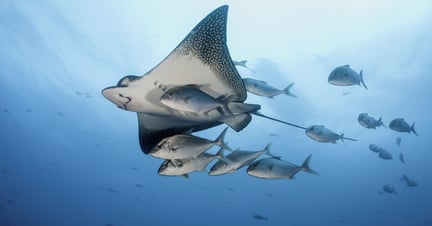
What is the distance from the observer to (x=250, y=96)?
18.3 meters

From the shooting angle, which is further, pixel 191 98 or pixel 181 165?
pixel 181 165

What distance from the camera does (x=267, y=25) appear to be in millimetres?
14711

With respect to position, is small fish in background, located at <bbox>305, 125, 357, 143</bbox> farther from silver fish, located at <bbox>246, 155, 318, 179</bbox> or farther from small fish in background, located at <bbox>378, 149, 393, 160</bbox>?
small fish in background, located at <bbox>378, 149, 393, 160</bbox>

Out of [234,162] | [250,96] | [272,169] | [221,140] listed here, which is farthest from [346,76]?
[250,96]

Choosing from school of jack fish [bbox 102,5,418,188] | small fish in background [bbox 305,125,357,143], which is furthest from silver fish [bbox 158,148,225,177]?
small fish in background [bbox 305,125,357,143]

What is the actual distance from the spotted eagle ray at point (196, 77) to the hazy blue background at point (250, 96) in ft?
35.1

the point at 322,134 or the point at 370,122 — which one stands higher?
the point at 322,134

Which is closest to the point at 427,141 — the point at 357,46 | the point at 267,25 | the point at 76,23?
the point at 357,46

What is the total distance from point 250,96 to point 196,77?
1496 cm

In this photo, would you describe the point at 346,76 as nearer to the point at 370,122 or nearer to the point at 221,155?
the point at 370,122

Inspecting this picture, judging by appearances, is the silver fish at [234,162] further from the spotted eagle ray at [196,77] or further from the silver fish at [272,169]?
the spotted eagle ray at [196,77]

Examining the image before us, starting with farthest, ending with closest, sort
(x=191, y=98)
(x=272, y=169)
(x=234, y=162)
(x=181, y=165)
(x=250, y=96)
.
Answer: (x=250, y=96) < (x=272, y=169) < (x=234, y=162) < (x=181, y=165) < (x=191, y=98)

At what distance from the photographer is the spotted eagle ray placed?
3.25 metres

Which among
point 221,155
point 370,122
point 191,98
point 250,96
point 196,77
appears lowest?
point 250,96
